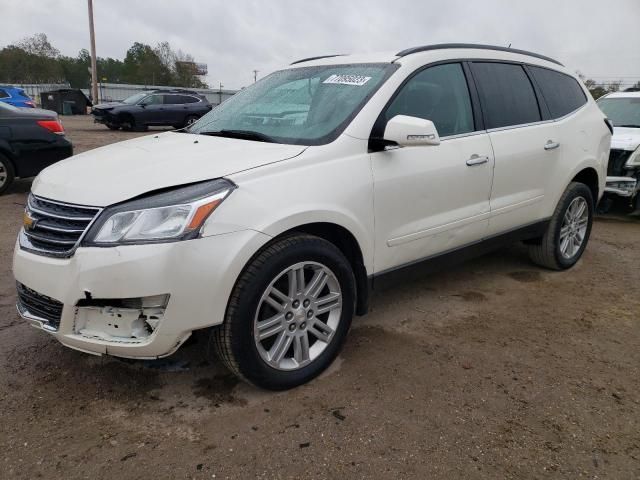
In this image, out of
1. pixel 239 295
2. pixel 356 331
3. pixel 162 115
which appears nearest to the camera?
pixel 239 295

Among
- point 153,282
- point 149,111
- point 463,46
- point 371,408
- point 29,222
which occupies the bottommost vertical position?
point 371,408

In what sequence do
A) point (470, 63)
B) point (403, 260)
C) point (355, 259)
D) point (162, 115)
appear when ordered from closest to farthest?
1. point (355, 259)
2. point (403, 260)
3. point (470, 63)
4. point (162, 115)

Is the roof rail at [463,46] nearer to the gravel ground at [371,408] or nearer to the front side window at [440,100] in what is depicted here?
the front side window at [440,100]

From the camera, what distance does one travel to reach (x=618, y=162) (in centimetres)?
678

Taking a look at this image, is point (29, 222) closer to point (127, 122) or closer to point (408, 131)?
point (408, 131)

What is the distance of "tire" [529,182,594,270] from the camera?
14.6ft

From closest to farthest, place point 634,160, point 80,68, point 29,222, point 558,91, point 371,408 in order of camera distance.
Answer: point 371,408 < point 29,222 < point 558,91 < point 634,160 < point 80,68

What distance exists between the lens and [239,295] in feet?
7.91

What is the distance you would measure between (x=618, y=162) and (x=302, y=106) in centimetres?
528

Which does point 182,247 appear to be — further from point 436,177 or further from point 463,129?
point 463,129

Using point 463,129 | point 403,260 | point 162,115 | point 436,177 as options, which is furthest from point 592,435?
point 162,115

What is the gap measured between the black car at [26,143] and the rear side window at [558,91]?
6287 mm

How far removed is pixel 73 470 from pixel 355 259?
1685 millimetres

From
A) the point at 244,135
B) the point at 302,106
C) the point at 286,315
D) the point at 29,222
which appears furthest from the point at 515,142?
the point at 29,222
